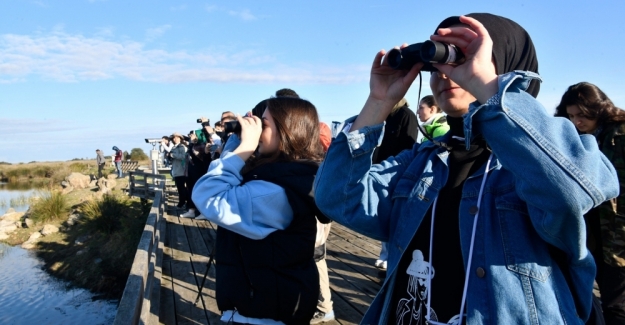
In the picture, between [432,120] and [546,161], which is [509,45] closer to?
[546,161]

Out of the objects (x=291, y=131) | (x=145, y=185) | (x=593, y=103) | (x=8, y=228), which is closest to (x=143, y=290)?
(x=291, y=131)

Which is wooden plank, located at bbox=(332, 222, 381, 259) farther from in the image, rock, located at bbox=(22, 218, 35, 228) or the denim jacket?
rock, located at bbox=(22, 218, 35, 228)

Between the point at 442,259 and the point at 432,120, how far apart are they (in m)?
2.58

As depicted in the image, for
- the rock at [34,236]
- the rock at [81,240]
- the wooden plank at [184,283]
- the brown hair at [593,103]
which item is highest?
the brown hair at [593,103]

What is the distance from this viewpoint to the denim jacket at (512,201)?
101cm

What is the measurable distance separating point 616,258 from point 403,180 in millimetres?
1495

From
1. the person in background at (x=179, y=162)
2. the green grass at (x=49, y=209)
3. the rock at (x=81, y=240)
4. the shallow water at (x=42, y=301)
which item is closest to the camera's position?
the person in background at (x=179, y=162)

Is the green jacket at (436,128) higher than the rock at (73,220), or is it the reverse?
the green jacket at (436,128)

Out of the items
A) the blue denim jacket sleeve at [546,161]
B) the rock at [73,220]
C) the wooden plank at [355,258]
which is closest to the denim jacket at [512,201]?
the blue denim jacket sleeve at [546,161]

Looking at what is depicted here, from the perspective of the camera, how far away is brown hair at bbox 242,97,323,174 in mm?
2281

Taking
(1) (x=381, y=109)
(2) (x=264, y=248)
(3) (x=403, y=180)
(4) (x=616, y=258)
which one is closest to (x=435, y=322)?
(3) (x=403, y=180)

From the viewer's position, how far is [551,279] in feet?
3.72

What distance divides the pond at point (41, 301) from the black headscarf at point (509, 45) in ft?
33.0

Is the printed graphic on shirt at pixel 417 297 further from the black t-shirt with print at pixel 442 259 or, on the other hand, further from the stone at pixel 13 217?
the stone at pixel 13 217
